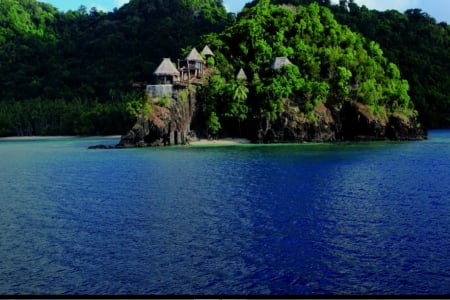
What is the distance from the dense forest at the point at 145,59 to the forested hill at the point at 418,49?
23 cm

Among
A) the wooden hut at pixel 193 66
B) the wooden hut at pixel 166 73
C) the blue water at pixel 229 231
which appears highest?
the wooden hut at pixel 193 66

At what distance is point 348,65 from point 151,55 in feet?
242

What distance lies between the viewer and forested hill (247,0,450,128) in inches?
4414

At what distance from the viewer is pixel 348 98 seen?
259ft

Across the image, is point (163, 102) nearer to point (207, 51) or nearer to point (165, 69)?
point (165, 69)

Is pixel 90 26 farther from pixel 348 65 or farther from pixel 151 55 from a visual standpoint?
pixel 348 65

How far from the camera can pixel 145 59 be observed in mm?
138875

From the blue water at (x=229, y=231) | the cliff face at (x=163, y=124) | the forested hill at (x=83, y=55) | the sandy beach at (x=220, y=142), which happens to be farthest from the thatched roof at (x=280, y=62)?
the forested hill at (x=83, y=55)

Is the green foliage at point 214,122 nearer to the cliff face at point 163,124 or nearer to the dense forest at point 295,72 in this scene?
the dense forest at point 295,72

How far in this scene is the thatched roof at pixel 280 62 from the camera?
7619 centimetres

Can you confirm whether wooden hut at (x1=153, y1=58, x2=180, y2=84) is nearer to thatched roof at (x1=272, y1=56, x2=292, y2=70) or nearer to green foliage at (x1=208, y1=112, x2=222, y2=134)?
green foliage at (x1=208, y1=112, x2=222, y2=134)

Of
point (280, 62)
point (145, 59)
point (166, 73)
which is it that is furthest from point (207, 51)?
point (145, 59)

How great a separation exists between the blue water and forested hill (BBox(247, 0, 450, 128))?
76.9 m

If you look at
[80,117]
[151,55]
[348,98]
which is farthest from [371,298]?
[151,55]
